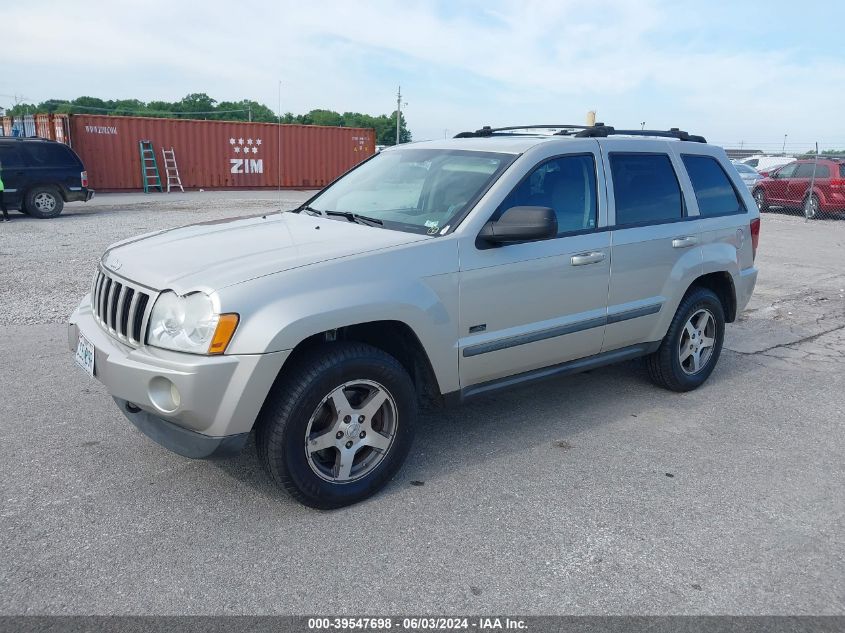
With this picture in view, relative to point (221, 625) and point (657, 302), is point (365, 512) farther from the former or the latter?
point (657, 302)

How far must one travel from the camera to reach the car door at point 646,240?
14.3 feet

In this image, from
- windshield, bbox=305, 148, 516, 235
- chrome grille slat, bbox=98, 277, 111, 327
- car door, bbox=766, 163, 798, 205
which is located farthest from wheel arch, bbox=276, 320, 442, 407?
car door, bbox=766, 163, 798, 205

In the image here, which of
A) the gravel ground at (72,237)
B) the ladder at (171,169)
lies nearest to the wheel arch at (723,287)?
the gravel ground at (72,237)

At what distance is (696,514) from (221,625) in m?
2.19

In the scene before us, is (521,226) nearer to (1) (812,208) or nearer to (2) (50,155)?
(2) (50,155)

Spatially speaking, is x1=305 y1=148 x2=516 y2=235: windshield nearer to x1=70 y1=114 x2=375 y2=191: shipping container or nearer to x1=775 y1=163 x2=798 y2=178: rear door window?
x1=775 y1=163 x2=798 y2=178: rear door window

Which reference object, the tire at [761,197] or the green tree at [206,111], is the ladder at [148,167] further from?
the green tree at [206,111]

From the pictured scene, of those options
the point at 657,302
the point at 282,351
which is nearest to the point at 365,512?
the point at 282,351

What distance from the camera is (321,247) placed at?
3.41 meters

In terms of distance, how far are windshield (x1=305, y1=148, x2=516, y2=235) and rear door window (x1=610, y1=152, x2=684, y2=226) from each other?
870 millimetres

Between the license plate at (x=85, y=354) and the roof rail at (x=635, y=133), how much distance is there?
3.03m

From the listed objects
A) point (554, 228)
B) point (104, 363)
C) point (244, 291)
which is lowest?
point (104, 363)

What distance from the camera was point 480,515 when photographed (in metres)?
3.31

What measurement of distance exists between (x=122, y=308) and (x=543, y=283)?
2.15 m
